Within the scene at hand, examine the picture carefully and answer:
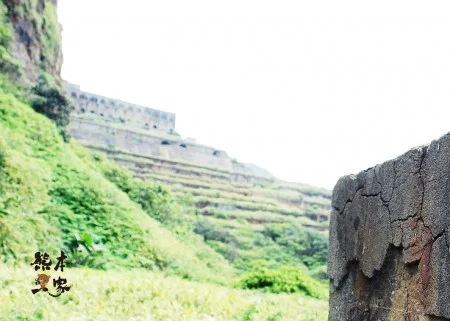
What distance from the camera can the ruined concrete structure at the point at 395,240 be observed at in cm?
Result: 206

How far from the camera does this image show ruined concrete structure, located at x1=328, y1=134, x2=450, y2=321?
2.06 meters

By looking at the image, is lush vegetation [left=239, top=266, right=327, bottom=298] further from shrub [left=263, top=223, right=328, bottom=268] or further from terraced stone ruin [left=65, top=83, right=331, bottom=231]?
terraced stone ruin [left=65, top=83, right=331, bottom=231]

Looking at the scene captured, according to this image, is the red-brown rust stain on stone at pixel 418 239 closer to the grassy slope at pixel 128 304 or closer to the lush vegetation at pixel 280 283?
the grassy slope at pixel 128 304

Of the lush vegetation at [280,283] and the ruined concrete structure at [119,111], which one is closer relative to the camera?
the lush vegetation at [280,283]

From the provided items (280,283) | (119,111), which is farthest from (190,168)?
(280,283)

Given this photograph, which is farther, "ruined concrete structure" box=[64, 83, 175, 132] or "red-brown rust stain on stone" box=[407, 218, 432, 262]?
"ruined concrete structure" box=[64, 83, 175, 132]

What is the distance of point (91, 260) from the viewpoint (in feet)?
27.0

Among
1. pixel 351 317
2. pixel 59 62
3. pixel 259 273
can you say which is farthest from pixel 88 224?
pixel 59 62

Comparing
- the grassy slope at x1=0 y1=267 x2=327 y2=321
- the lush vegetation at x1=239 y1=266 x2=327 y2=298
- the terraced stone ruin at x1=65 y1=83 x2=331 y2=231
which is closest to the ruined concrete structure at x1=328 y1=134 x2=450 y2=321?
the grassy slope at x1=0 y1=267 x2=327 y2=321

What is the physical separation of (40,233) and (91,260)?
0.97m

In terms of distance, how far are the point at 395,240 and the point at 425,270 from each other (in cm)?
26

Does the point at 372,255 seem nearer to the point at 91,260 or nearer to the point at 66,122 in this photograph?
the point at 91,260

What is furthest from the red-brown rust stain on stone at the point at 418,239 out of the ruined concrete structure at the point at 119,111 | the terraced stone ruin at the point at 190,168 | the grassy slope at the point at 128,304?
the ruined concrete structure at the point at 119,111

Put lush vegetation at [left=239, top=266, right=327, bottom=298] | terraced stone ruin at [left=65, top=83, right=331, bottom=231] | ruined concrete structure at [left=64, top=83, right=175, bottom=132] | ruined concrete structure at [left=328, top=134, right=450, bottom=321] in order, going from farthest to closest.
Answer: ruined concrete structure at [left=64, top=83, right=175, bottom=132]
terraced stone ruin at [left=65, top=83, right=331, bottom=231]
lush vegetation at [left=239, top=266, right=327, bottom=298]
ruined concrete structure at [left=328, top=134, right=450, bottom=321]
